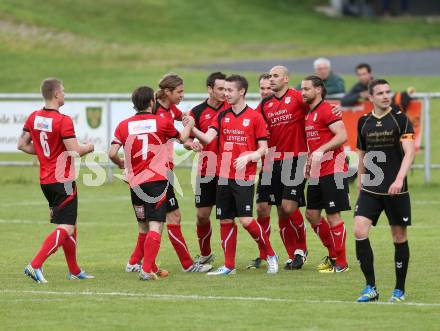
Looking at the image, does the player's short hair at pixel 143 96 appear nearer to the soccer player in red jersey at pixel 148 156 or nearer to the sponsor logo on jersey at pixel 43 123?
the soccer player in red jersey at pixel 148 156

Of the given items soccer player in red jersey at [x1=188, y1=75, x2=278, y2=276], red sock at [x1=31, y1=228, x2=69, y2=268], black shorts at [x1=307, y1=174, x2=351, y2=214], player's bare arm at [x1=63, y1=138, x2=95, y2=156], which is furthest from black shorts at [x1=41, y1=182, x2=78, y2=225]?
black shorts at [x1=307, y1=174, x2=351, y2=214]

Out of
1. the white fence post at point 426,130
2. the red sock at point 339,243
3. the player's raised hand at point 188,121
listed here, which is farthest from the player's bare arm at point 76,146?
the white fence post at point 426,130

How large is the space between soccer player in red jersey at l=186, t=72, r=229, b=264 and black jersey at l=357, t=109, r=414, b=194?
2622 mm

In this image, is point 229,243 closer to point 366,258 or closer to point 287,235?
point 287,235

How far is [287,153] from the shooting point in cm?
1336

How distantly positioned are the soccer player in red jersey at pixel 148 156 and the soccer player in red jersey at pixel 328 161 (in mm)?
1514

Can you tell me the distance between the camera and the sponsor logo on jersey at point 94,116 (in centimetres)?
2345

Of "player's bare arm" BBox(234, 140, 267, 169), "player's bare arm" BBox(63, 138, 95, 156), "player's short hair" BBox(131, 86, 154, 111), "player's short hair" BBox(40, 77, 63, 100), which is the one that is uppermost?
"player's short hair" BBox(40, 77, 63, 100)

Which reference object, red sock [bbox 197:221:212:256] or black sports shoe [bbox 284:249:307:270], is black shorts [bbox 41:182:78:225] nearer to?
red sock [bbox 197:221:212:256]

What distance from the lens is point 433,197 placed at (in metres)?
20.7

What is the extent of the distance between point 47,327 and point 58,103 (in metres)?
3.25

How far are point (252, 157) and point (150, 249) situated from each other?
150cm

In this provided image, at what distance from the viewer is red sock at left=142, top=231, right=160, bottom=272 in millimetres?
12188

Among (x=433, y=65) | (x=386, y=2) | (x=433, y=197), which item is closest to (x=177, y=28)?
(x=386, y=2)
